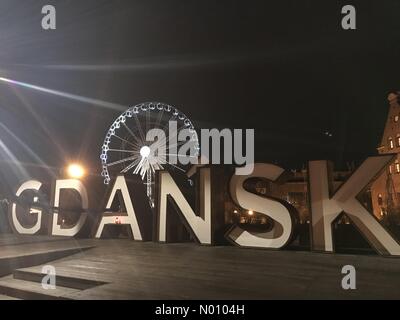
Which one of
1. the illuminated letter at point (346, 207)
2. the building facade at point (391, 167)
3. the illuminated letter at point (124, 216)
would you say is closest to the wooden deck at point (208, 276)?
the illuminated letter at point (346, 207)

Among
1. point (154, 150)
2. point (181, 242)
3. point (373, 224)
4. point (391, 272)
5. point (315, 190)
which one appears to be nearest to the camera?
point (391, 272)

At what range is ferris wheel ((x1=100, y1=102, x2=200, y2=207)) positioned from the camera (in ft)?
70.1

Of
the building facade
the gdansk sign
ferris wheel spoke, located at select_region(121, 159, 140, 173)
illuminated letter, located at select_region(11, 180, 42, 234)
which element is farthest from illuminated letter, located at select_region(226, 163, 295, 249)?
the building facade

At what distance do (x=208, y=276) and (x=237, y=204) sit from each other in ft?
16.5

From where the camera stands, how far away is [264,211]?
11992 mm

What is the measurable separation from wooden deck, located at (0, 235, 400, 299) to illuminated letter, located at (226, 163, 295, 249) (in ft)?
2.24

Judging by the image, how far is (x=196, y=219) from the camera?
13.1m

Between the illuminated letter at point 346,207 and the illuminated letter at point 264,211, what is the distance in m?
0.84

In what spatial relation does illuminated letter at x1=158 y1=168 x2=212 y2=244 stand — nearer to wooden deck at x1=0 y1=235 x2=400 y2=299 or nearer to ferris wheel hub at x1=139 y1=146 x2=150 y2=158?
wooden deck at x1=0 y1=235 x2=400 y2=299

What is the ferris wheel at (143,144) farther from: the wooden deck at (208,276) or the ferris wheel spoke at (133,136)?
the wooden deck at (208,276)

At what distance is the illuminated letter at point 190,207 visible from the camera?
42.4 feet
